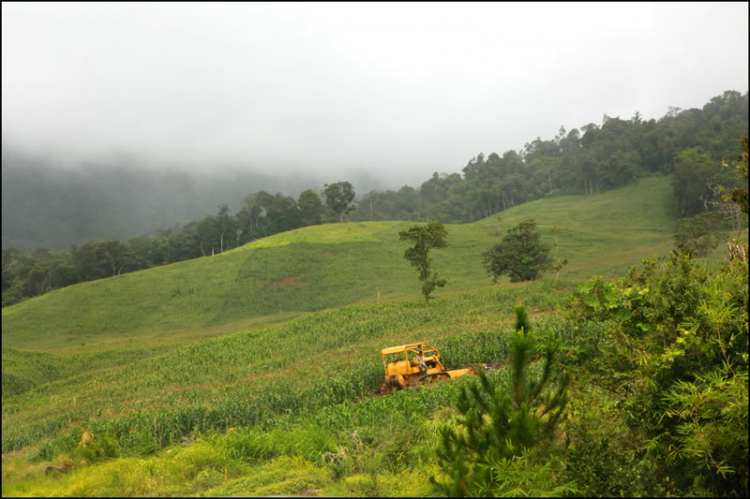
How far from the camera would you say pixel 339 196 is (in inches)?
3568

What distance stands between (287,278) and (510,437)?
5268 centimetres

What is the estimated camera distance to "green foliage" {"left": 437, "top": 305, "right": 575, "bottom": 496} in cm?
430

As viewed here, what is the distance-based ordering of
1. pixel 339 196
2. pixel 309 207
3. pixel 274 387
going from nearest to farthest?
pixel 274 387 < pixel 339 196 < pixel 309 207

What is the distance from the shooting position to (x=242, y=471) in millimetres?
6730

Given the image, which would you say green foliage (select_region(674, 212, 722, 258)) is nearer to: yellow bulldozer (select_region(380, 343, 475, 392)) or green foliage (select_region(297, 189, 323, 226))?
yellow bulldozer (select_region(380, 343, 475, 392))

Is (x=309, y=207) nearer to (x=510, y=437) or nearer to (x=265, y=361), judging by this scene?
(x=265, y=361)

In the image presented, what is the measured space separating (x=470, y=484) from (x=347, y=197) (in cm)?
8797

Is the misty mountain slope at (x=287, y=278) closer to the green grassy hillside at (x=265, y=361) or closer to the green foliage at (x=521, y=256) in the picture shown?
the green grassy hillside at (x=265, y=361)

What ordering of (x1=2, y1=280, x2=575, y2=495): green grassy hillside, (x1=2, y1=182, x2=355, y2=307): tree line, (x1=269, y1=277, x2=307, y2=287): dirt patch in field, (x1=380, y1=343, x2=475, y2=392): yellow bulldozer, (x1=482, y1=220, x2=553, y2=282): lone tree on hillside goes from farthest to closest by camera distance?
(x1=2, y1=182, x2=355, y2=307): tree line → (x1=269, y1=277, x2=307, y2=287): dirt patch in field → (x1=482, y1=220, x2=553, y2=282): lone tree on hillside → (x1=380, y1=343, x2=475, y2=392): yellow bulldozer → (x1=2, y1=280, x2=575, y2=495): green grassy hillside

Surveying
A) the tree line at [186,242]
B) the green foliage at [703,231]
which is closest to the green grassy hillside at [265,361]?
the green foliage at [703,231]

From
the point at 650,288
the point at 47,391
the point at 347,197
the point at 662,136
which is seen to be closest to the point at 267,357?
the point at 47,391

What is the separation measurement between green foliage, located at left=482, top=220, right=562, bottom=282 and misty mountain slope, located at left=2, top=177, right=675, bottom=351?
20.9 ft

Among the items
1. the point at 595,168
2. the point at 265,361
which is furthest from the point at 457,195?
the point at 265,361

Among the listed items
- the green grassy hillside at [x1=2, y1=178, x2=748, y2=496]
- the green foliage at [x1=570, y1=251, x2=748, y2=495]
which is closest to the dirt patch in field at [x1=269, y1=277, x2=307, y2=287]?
the green grassy hillside at [x1=2, y1=178, x2=748, y2=496]
